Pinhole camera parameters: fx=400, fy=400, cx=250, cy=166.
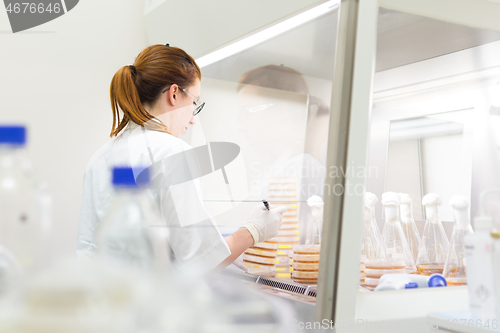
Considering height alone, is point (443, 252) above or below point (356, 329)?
above

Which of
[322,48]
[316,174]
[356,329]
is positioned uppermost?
[322,48]

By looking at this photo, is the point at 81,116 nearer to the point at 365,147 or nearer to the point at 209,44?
the point at 209,44

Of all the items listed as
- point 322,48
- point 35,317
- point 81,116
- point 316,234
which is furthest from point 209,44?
point 35,317

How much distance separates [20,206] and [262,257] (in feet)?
3.40

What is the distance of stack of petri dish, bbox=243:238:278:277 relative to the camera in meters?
1.30

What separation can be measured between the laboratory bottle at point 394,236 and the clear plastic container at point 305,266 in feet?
0.79

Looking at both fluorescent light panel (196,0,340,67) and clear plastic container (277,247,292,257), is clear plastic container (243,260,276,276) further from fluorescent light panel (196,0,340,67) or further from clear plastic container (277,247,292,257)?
fluorescent light panel (196,0,340,67)

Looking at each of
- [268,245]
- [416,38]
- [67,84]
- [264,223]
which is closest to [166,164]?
[264,223]

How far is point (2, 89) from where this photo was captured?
1.63m

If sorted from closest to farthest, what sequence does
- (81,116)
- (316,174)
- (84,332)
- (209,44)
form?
(84,332) < (316,174) < (209,44) < (81,116)

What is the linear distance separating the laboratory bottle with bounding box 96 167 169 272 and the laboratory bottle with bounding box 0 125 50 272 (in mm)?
55

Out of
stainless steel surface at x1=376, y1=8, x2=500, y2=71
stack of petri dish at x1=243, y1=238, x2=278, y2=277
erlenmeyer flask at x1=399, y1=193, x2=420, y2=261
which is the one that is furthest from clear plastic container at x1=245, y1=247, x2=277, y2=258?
stainless steel surface at x1=376, y1=8, x2=500, y2=71

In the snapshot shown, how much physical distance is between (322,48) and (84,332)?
3.46 feet

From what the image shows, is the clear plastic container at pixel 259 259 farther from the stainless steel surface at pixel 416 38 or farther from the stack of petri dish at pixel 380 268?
the stainless steel surface at pixel 416 38
